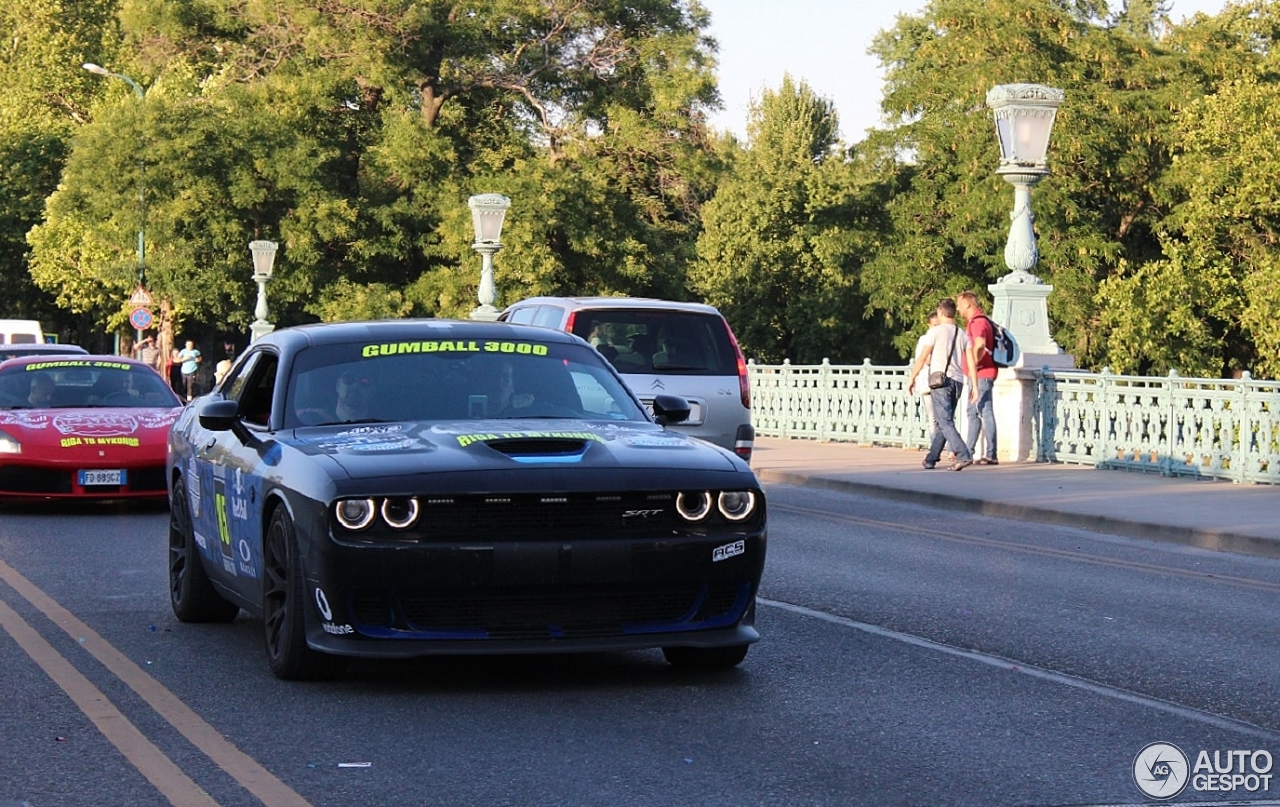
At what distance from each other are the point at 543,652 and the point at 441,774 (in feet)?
4.30

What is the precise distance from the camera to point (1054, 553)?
1387cm

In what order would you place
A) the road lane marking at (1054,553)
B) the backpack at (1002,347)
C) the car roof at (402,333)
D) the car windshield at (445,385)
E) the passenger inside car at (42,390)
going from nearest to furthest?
the car windshield at (445,385) → the car roof at (402,333) → the road lane marking at (1054,553) → the passenger inside car at (42,390) → the backpack at (1002,347)

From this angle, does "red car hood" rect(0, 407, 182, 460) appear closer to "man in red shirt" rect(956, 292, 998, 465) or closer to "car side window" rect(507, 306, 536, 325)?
"car side window" rect(507, 306, 536, 325)

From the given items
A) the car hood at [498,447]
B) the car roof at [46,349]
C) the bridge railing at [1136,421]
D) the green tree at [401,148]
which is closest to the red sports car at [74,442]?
the car roof at [46,349]

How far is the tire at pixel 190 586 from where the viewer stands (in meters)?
9.42

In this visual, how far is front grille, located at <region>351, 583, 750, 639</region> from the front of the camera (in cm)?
713

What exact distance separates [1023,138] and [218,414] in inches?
641

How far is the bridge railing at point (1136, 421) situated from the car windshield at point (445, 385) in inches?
462

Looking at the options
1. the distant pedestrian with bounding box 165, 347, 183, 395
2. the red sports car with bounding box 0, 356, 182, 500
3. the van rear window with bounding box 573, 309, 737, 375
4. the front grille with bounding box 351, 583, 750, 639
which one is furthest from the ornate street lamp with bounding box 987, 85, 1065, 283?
the front grille with bounding box 351, 583, 750, 639

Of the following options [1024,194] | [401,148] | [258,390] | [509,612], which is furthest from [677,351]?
[401,148]

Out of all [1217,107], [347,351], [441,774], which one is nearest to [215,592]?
[347,351]

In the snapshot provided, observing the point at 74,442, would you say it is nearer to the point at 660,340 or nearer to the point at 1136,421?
the point at 660,340

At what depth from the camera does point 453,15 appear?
170 ft

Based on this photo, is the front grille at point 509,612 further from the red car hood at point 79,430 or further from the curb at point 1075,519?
the red car hood at point 79,430
